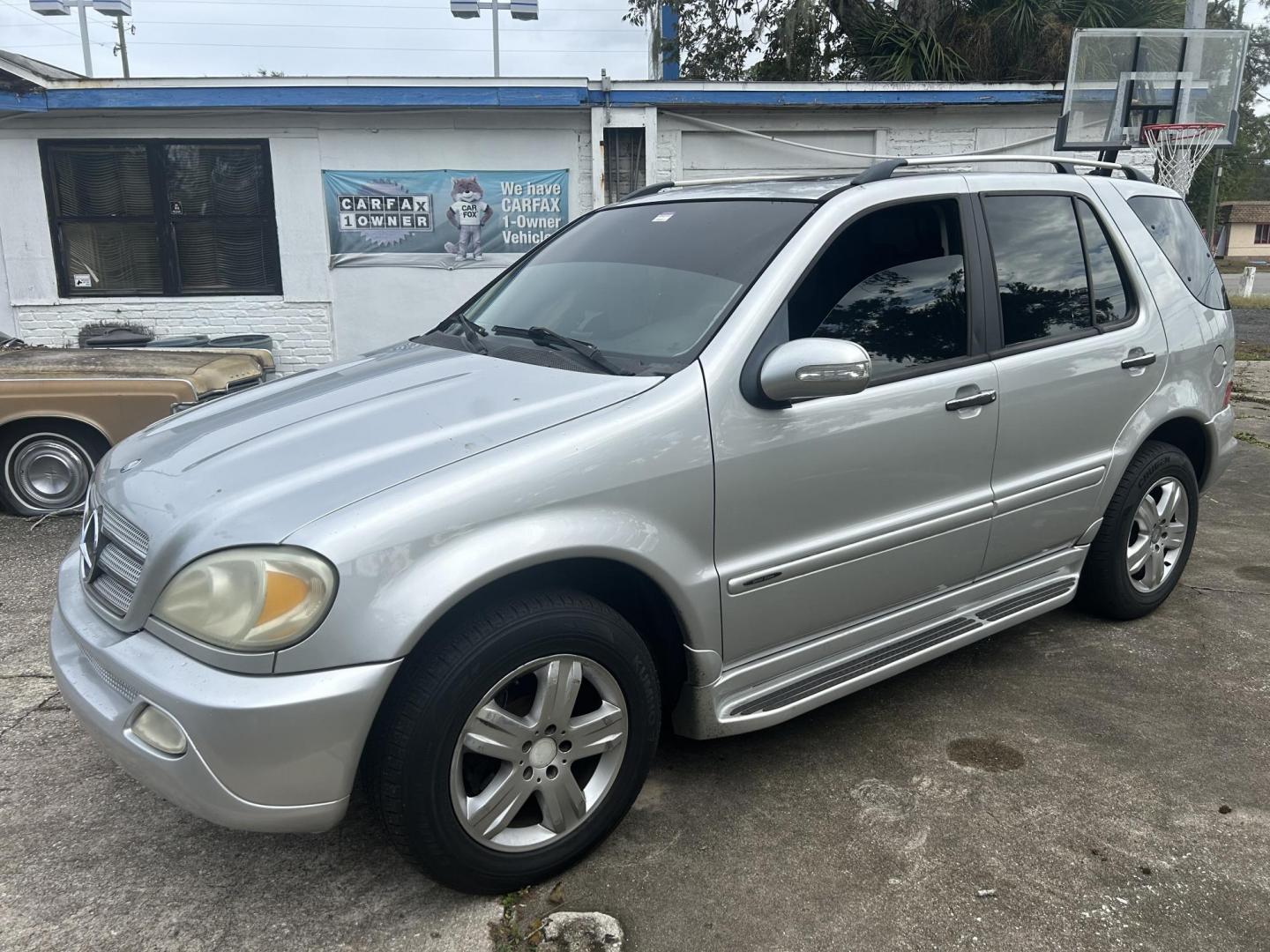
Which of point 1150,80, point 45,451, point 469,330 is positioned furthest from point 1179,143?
point 45,451

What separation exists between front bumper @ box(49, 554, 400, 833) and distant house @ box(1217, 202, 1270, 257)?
6460cm

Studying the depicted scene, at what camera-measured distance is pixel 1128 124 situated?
9.41 metres

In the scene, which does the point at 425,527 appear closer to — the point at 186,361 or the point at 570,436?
the point at 570,436

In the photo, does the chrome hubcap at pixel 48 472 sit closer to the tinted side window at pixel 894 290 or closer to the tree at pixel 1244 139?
the tinted side window at pixel 894 290

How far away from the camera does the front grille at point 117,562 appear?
89.0 inches

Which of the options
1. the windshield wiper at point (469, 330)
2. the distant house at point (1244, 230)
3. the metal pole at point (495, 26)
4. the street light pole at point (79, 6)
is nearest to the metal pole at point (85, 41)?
the street light pole at point (79, 6)

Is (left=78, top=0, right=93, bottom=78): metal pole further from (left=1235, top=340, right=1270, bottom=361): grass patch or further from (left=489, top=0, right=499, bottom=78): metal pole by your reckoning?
(left=1235, top=340, right=1270, bottom=361): grass patch

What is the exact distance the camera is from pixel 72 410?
5312 millimetres

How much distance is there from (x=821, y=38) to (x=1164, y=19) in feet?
18.7

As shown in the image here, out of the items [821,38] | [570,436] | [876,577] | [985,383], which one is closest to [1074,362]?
[985,383]

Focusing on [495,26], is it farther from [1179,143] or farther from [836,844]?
[836,844]

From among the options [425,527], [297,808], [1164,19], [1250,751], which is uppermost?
[1164,19]

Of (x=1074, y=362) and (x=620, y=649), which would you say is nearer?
(x=620, y=649)

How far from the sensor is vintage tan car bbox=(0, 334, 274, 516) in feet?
17.3
